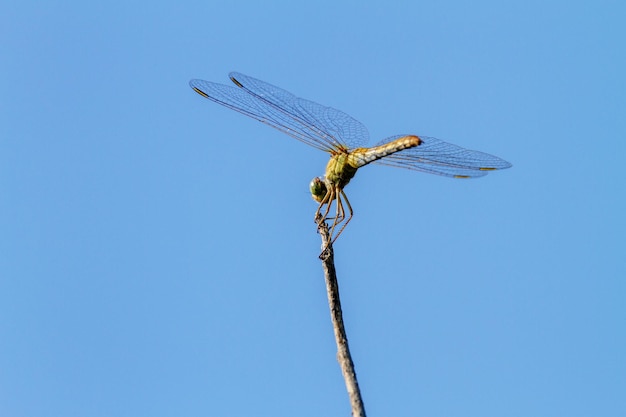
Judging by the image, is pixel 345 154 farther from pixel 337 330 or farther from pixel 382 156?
pixel 337 330

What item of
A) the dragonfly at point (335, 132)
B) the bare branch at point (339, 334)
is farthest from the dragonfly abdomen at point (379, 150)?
the bare branch at point (339, 334)

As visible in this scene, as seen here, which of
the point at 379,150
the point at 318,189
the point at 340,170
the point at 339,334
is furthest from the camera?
the point at 379,150

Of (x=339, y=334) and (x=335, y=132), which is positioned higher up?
(x=335, y=132)

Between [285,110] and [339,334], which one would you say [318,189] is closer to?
[285,110]

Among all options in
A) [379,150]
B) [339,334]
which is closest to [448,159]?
[379,150]

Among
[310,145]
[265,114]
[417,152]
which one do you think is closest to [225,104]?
[265,114]

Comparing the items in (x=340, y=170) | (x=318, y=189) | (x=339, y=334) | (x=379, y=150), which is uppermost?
(x=379, y=150)

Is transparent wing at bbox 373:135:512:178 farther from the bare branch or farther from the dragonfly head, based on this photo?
the bare branch

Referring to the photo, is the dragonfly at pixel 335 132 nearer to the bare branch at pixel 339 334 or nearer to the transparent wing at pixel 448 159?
the transparent wing at pixel 448 159
